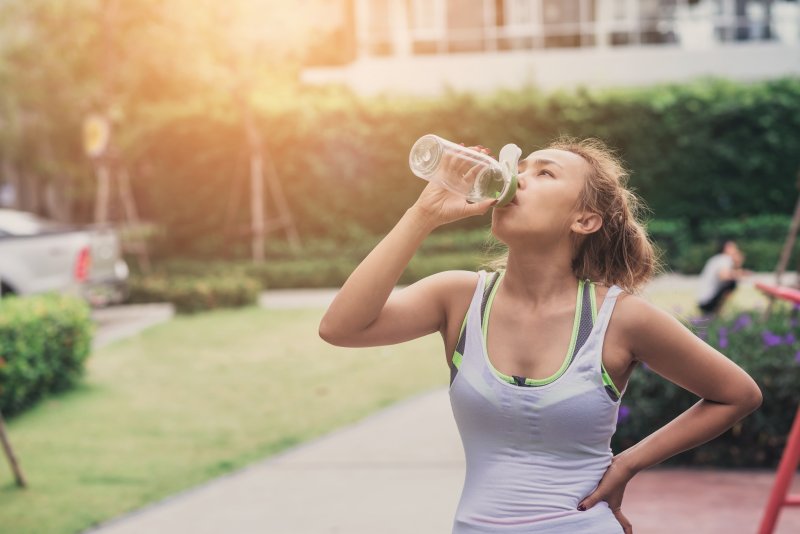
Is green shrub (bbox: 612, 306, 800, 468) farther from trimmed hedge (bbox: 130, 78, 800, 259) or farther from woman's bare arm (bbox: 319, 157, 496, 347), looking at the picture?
trimmed hedge (bbox: 130, 78, 800, 259)

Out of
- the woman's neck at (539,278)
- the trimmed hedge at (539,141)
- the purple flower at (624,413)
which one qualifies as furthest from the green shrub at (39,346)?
the trimmed hedge at (539,141)

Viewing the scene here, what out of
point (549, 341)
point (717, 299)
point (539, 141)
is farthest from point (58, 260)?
point (549, 341)

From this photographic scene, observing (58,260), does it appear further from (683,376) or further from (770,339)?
(683,376)

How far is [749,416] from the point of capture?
635cm

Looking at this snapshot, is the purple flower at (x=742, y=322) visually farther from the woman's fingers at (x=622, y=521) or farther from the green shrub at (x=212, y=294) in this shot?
the green shrub at (x=212, y=294)

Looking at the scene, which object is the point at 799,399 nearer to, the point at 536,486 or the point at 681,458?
the point at 681,458

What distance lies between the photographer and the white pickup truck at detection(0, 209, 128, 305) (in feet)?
42.3

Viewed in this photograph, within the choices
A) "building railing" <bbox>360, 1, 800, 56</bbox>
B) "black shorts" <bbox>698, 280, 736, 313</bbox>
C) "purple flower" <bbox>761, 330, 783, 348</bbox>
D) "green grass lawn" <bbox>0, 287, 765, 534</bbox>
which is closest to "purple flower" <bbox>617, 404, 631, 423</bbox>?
"purple flower" <bbox>761, 330, 783, 348</bbox>

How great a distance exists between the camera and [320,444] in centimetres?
768

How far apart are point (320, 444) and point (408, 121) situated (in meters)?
15.0

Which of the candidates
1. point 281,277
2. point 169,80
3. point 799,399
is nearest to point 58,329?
point 799,399

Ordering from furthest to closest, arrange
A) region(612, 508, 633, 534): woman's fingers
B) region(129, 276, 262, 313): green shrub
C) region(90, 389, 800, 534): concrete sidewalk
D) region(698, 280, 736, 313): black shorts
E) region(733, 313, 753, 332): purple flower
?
region(129, 276, 262, 313): green shrub
region(698, 280, 736, 313): black shorts
region(733, 313, 753, 332): purple flower
region(90, 389, 800, 534): concrete sidewalk
region(612, 508, 633, 534): woman's fingers

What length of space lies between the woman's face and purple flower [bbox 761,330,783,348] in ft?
15.2

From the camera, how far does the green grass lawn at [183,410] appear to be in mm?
6754
